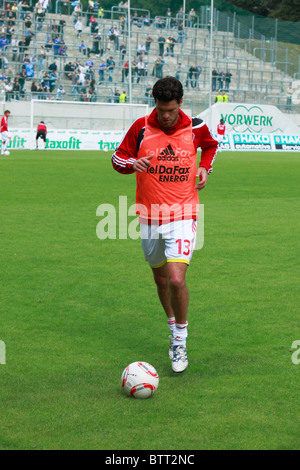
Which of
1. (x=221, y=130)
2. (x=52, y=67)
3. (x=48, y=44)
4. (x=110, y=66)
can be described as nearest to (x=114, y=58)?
(x=110, y=66)

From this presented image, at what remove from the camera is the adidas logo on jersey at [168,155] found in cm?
549

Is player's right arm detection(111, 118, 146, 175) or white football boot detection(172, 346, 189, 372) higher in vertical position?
player's right arm detection(111, 118, 146, 175)

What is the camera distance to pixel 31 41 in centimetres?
4762

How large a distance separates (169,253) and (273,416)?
1650 mm

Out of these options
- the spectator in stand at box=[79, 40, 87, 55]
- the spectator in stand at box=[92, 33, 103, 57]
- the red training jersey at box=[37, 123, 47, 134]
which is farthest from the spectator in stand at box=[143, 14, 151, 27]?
the red training jersey at box=[37, 123, 47, 134]

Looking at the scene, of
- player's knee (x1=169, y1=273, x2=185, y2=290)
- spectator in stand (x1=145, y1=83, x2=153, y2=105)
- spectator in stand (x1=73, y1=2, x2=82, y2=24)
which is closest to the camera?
player's knee (x1=169, y1=273, x2=185, y2=290)

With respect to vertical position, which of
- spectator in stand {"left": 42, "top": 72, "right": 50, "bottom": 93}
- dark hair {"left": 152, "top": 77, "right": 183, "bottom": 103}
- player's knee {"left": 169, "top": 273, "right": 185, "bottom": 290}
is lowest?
player's knee {"left": 169, "top": 273, "right": 185, "bottom": 290}

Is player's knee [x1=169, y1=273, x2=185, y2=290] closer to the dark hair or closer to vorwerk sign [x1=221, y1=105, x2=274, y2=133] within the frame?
the dark hair

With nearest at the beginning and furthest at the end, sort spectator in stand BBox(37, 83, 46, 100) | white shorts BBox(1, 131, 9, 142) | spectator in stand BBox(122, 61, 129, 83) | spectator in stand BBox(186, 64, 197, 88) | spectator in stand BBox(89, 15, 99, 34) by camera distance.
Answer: white shorts BBox(1, 131, 9, 142), spectator in stand BBox(37, 83, 46, 100), spectator in stand BBox(122, 61, 129, 83), spectator in stand BBox(186, 64, 197, 88), spectator in stand BBox(89, 15, 99, 34)

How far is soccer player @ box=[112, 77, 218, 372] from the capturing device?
541 cm

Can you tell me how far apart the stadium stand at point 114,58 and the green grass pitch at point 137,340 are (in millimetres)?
31408

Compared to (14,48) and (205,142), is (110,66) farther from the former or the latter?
(205,142)
